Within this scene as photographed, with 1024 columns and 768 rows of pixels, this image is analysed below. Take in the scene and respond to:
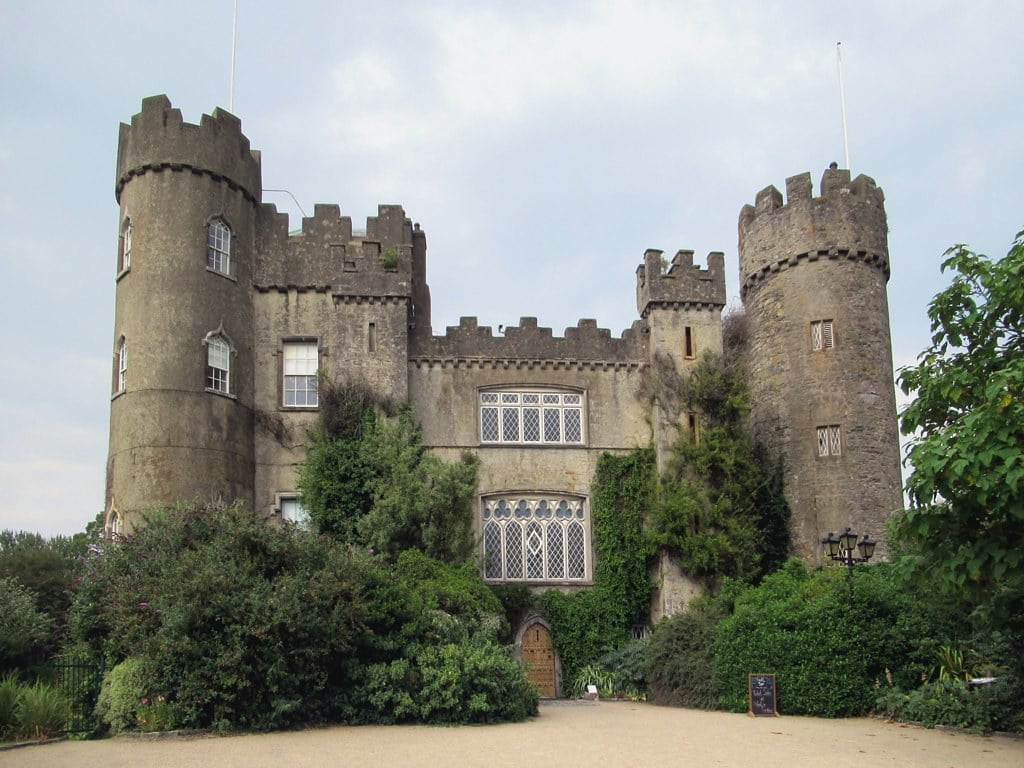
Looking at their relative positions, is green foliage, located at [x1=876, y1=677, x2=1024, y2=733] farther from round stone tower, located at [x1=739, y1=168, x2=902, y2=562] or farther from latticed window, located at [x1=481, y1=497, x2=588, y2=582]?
latticed window, located at [x1=481, y1=497, x2=588, y2=582]

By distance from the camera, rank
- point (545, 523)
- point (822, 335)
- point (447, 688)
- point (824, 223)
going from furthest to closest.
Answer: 1. point (824, 223)
2. point (822, 335)
3. point (545, 523)
4. point (447, 688)

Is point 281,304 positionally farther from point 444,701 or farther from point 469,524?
point 444,701

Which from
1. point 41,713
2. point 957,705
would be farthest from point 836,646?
point 41,713

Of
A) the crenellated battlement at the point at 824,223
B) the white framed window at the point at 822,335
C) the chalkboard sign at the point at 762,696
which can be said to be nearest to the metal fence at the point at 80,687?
the chalkboard sign at the point at 762,696

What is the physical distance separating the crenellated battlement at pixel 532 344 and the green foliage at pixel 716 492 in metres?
2.17

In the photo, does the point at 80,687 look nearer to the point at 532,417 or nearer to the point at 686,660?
the point at 686,660

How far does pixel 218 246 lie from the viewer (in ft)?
87.6

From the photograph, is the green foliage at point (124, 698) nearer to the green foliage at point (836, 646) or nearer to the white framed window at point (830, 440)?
the green foliage at point (836, 646)

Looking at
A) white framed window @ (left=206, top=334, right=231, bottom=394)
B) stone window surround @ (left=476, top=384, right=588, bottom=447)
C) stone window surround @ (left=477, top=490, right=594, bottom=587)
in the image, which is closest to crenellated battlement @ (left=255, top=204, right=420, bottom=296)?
white framed window @ (left=206, top=334, right=231, bottom=394)

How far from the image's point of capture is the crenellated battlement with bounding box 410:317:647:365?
93.4 feet

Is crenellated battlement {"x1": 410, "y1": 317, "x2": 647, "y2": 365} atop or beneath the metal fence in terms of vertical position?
atop

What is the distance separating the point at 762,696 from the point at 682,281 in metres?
12.7

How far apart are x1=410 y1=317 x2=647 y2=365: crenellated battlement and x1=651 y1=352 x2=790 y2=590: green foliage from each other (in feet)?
7.11

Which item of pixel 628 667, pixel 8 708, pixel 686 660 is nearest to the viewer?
pixel 8 708
